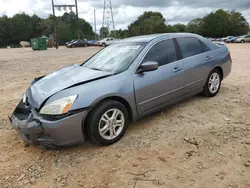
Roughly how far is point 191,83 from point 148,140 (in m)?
1.58

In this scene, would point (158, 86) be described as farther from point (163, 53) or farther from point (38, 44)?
point (38, 44)

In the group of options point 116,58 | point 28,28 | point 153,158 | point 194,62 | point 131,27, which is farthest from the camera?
point 28,28

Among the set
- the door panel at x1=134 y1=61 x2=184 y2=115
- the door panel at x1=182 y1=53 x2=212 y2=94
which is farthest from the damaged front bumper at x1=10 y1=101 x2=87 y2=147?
the door panel at x1=182 y1=53 x2=212 y2=94

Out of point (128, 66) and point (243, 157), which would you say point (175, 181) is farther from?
point (128, 66)

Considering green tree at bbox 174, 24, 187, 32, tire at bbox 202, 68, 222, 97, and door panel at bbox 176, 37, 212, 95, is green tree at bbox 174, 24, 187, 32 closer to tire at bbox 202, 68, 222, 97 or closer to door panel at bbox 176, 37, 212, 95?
tire at bbox 202, 68, 222, 97

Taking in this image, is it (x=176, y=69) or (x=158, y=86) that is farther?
(x=176, y=69)

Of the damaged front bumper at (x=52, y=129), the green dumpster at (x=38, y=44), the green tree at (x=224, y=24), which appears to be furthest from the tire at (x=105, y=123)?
the green tree at (x=224, y=24)

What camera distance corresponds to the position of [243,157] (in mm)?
2805

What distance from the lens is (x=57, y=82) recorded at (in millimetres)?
3344

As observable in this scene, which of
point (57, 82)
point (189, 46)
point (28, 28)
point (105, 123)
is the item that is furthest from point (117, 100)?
point (28, 28)

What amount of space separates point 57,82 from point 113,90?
0.88m

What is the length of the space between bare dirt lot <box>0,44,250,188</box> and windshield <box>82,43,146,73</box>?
3.39ft

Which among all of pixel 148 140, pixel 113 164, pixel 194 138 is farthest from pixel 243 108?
pixel 113 164

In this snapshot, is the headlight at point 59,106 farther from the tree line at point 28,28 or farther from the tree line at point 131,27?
the tree line at point 28,28
